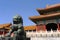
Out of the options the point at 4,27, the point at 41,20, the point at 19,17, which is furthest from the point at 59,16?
the point at 19,17

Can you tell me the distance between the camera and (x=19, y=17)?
7.12m

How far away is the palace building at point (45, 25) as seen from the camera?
23.5 metres

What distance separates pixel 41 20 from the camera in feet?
94.5

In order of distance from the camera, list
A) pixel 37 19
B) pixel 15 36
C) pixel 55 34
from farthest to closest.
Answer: pixel 37 19 < pixel 55 34 < pixel 15 36

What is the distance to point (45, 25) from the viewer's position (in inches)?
1121

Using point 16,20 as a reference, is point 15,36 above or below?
below

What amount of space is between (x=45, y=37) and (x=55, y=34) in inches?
52.8

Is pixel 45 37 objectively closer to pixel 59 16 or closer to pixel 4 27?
pixel 59 16

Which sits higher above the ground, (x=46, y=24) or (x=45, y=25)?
(x=46, y=24)

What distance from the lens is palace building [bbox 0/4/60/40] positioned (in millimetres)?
23452

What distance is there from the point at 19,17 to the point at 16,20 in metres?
0.16

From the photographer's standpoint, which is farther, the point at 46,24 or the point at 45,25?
the point at 46,24

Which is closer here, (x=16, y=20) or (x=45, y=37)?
(x=16, y=20)

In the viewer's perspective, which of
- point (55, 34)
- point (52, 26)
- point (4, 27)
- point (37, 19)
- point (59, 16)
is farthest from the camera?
point (4, 27)
